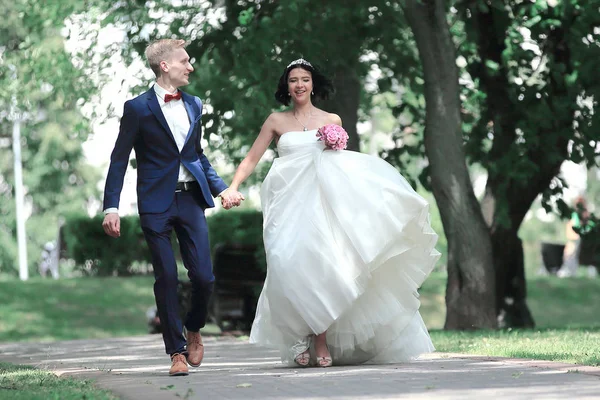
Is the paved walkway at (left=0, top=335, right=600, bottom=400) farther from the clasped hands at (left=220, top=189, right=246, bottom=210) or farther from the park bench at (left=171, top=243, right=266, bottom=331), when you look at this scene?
the park bench at (left=171, top=243, right=266, bottom=331)

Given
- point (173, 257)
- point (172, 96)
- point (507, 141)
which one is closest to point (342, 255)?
point (173, 257)

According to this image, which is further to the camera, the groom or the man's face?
the man's face

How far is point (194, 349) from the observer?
9.02m

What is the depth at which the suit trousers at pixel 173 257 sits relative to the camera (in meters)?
8.76

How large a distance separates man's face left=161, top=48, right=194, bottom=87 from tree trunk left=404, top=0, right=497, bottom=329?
6797 mm

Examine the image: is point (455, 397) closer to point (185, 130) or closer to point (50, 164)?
point (185, 130)

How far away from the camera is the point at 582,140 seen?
16562 mm

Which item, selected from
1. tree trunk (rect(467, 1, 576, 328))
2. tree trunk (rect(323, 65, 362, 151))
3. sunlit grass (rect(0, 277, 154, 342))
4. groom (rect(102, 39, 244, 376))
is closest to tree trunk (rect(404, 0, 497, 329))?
tree trunk (rect(467, 1, 576, 328))

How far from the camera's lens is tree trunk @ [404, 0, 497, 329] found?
15.3 metres

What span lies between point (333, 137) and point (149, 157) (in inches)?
59.8

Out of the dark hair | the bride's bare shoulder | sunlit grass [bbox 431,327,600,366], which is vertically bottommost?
sunlit grass [bbox 431,327,600,366]

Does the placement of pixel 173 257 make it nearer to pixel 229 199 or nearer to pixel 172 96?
pixel 229 199

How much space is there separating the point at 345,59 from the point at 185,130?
28.0 feet

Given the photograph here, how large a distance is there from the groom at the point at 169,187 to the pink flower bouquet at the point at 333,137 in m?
0.99
